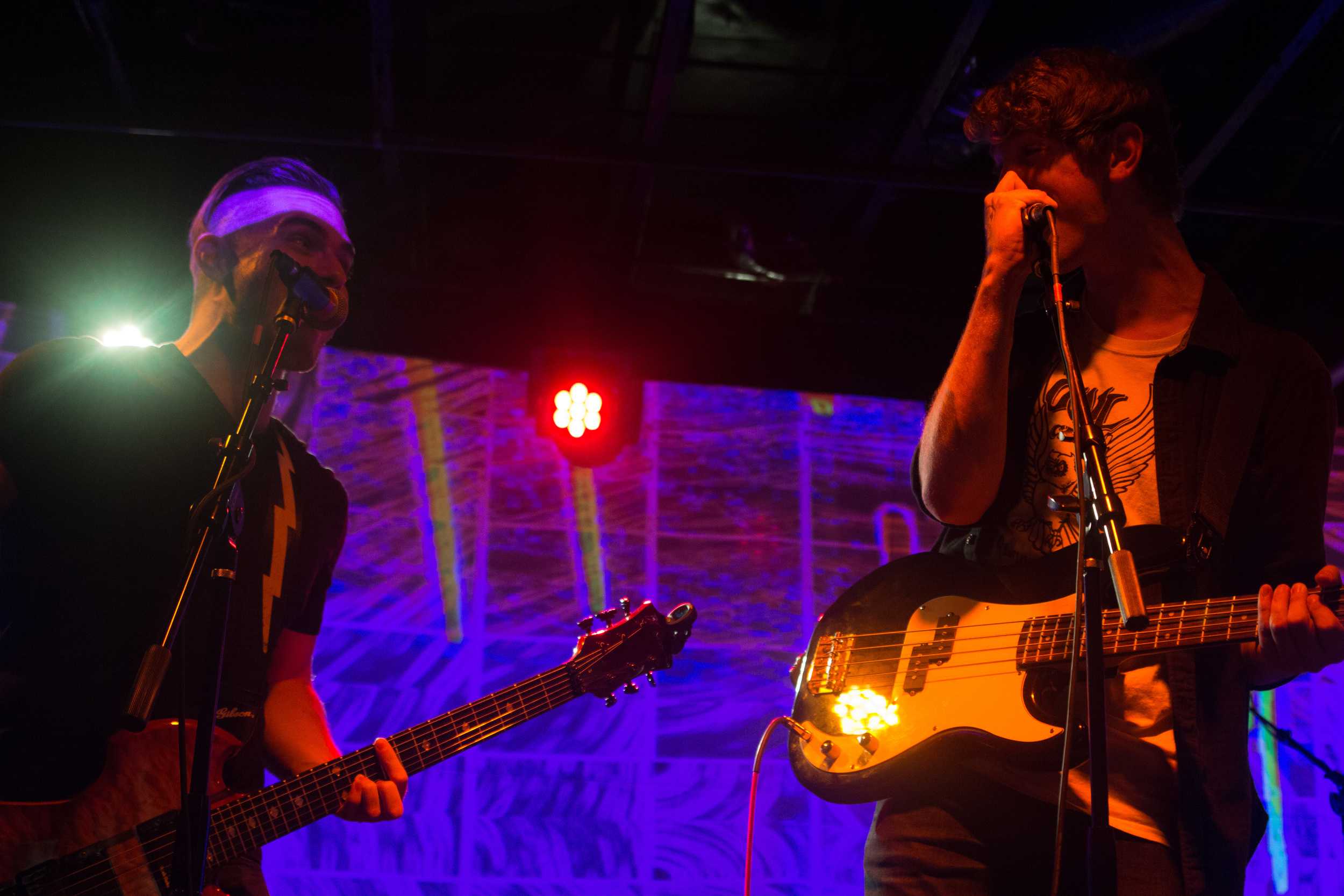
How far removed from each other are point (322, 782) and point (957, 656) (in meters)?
1.39

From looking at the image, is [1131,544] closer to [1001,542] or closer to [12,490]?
[1001,542]

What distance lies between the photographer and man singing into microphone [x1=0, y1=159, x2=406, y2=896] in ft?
6.58

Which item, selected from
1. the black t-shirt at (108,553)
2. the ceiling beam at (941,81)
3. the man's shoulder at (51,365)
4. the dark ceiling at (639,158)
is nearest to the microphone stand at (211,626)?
the black t-shirt at (108,553)

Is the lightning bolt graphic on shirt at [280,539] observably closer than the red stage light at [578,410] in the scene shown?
Yes

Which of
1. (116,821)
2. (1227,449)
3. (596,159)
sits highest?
(596,159)

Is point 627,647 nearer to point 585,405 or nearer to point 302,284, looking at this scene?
point 302,284

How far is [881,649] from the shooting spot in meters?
2.03

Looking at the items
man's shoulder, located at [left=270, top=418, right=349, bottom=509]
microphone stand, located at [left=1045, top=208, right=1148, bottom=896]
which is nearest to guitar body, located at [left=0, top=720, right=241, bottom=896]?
man's shoulder, located at [left=270, top=418, right=349, bottom=509]

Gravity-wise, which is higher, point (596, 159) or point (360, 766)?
point (596, 159)

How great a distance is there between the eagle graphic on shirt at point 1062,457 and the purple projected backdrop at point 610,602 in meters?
3.14

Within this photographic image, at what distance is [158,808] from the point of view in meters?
1.99

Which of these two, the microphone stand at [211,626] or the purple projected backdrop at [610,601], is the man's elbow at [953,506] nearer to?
the microphone stand at [211,626]

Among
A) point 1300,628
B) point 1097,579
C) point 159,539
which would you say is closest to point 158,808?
point 159,539

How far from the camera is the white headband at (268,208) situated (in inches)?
111
